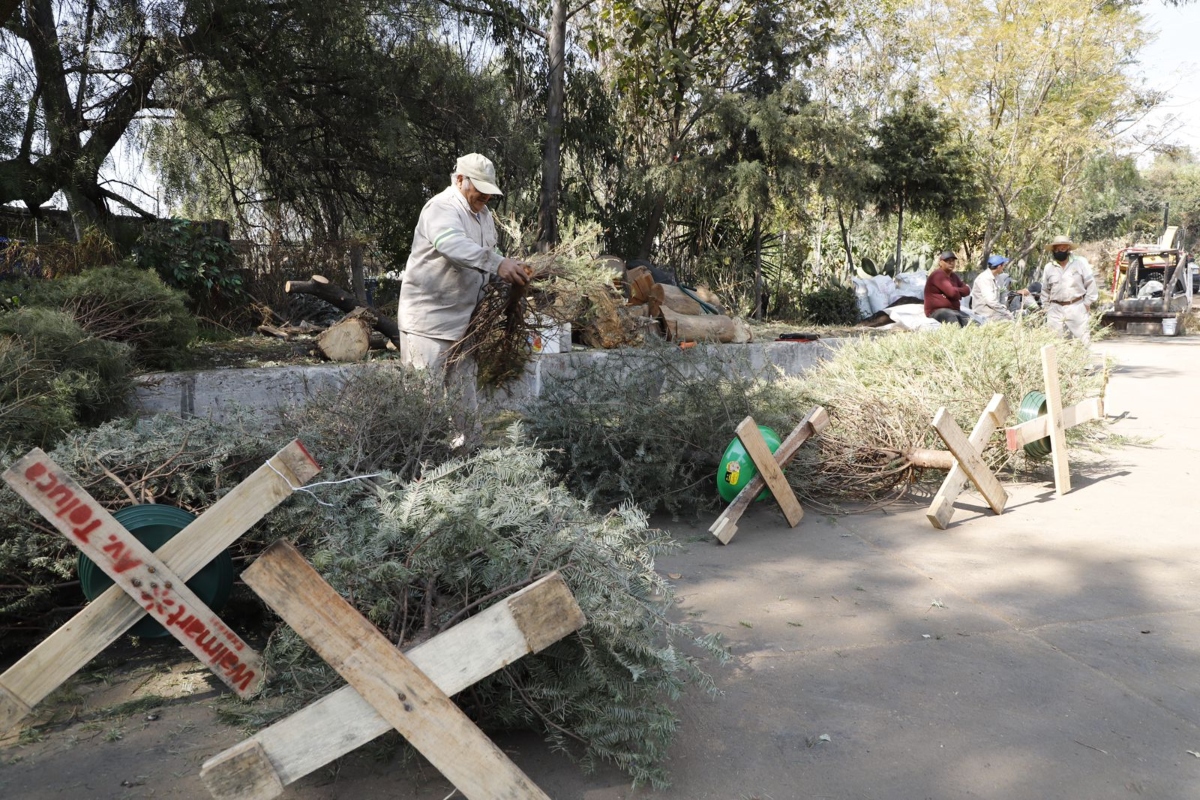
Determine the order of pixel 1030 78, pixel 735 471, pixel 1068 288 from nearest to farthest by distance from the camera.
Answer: pixel 735 471 < pixel 1068 288 < pixel 1030 78

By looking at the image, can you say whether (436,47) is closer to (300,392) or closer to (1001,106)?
(300,392)

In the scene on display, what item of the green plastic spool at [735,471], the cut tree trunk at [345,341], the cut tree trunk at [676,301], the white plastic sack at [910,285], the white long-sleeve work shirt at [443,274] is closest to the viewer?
the white long-sleeve work shirt at [443,274]

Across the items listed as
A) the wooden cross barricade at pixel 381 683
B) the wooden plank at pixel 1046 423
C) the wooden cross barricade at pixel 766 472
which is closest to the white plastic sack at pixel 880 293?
the wooden plank at pixel 1046 423

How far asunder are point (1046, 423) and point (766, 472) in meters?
2.36

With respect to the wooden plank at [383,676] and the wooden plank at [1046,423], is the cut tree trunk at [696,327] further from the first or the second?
the wooden plank at [383,676]

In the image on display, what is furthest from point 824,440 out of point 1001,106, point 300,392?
point 1001,106

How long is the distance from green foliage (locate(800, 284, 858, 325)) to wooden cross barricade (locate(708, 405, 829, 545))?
1203cm

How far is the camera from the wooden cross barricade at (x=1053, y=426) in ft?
19.7

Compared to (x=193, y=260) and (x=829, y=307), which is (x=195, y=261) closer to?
(x=193, y=260)

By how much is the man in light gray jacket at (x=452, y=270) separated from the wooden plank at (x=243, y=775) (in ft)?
10.6

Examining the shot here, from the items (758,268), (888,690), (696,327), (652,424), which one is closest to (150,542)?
(888,690)

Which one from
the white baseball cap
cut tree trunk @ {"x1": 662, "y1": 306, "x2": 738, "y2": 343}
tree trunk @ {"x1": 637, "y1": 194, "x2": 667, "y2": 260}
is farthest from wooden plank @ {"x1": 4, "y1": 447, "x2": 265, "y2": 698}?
tree trunk @ {"x1": 637, "y1": 194, "x2": 667, "y2": 260}

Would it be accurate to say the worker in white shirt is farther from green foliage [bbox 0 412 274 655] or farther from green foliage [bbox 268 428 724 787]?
green foliage [bbox 0 412 274 655]

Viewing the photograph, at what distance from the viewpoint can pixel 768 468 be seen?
529cm
